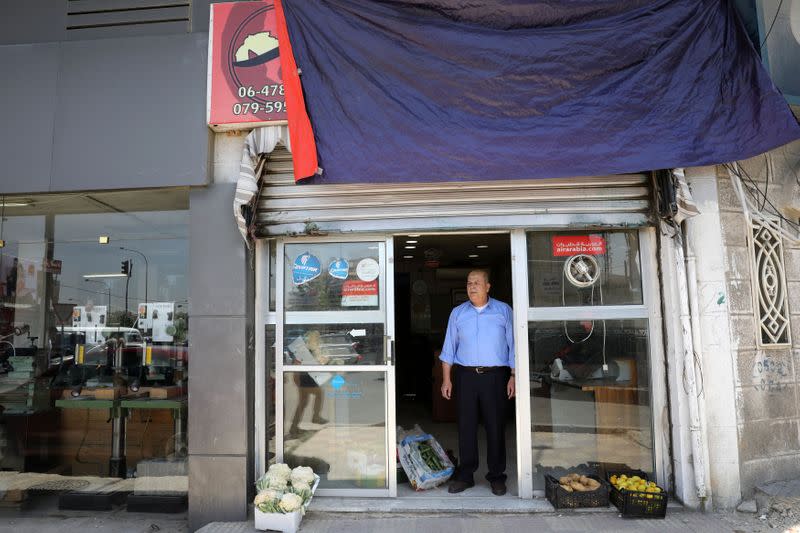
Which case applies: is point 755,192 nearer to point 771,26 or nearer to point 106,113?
point 771,26

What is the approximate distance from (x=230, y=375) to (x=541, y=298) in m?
2.75

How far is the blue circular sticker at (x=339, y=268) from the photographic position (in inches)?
186

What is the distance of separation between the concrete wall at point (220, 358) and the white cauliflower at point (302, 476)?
40 cm

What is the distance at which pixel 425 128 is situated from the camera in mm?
4258

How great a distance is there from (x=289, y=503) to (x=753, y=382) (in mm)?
3918

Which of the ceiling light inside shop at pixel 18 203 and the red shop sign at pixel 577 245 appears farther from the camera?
the ceiling light inside shop at pixel 18 203

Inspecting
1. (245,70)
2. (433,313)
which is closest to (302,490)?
(245,70)

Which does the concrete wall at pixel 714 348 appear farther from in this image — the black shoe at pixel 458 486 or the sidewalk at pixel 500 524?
the black shoe at pixel 458 486

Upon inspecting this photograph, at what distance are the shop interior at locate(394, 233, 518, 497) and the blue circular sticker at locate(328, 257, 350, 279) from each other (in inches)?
37.7

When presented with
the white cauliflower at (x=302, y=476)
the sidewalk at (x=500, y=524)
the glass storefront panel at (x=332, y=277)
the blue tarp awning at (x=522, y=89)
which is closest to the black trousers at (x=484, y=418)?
the sidewalk at (x=500, y=524)

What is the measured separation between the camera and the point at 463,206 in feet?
14.8

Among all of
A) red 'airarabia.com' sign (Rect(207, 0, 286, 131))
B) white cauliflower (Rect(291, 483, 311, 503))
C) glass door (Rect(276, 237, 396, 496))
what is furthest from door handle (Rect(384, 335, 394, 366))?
red 'airarabia.com' sign (Rect(207, 0, 286, 131))

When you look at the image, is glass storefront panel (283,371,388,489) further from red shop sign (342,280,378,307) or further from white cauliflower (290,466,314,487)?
red shop sign (342,280,378,307)

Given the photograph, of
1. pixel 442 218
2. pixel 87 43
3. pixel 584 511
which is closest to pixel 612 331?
pixel 584 511
